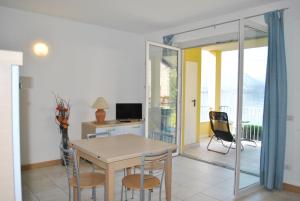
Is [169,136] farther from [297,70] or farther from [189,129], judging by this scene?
[297,70]

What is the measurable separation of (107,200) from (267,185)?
2.35 m

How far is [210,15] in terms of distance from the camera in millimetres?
4039

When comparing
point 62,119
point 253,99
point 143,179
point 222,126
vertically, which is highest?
point 253,99

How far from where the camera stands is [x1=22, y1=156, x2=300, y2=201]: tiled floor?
3057 millimetres

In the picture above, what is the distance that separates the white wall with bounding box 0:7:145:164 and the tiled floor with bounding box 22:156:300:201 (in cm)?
57

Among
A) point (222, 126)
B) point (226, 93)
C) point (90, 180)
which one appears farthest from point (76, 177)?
point (226, 93)

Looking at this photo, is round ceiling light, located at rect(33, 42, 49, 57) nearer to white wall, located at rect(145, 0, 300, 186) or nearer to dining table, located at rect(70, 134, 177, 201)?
dining table, located at rect(70, 134, 177, 201)

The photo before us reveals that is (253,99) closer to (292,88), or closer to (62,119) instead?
(292,88)

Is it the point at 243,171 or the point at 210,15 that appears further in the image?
the point at 210,15

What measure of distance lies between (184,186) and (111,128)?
1699mm

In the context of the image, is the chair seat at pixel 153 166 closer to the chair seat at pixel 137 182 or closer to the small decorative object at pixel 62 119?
the chair seat at pixel 137 182

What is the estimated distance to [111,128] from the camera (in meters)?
4.35

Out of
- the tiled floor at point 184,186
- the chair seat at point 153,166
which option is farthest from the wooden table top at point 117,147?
the tiled floor at point 184,186

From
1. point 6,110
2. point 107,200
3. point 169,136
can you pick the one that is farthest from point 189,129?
point 6,110
